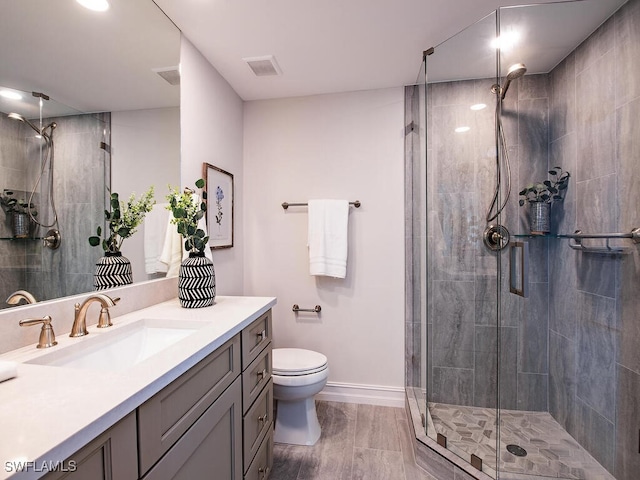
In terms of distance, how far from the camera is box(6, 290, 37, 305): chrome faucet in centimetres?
92

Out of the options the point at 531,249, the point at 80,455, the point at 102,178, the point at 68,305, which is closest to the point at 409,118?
the point at 531,249

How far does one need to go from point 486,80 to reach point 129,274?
7.19ft

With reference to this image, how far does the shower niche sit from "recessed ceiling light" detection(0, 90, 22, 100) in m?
1.93

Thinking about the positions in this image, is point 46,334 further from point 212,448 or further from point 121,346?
point 212,448

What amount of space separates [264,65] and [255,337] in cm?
168

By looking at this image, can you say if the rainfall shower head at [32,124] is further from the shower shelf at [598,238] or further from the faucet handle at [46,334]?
the shower shelf at [598,238]

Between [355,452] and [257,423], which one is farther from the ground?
[257,423]

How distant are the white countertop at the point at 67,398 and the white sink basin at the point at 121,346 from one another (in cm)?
3

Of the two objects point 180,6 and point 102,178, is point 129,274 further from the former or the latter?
point 180,6

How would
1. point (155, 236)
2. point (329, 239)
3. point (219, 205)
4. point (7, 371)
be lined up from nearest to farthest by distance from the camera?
1. point (7, 371)
2. point (155, 236)
3. point (219, 205)
4. point (329, 239)

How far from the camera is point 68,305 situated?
1084 millimetres

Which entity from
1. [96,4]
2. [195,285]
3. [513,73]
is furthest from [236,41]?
[513,73]

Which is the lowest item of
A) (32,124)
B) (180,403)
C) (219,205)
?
(180,403)

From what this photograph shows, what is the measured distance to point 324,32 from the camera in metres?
1.66
